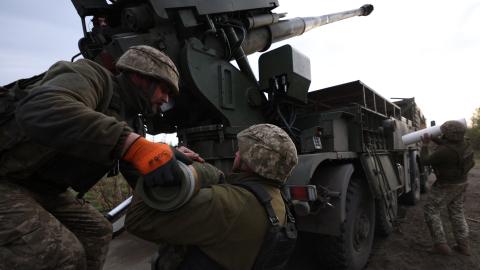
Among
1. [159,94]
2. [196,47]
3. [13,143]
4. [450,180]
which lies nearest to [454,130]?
[450,180]

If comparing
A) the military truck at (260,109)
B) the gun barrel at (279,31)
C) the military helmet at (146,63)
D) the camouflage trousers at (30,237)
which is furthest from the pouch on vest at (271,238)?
the gun barrel at (279,31)

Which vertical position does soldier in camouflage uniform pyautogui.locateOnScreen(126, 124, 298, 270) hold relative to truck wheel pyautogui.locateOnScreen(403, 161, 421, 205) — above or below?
above

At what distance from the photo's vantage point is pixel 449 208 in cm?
455

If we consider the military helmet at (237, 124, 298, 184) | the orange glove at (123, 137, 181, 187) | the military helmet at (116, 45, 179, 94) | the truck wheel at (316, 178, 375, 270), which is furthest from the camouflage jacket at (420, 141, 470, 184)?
the orange glove at (123, 137, 181, 187)

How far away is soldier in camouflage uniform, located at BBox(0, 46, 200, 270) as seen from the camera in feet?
3.94

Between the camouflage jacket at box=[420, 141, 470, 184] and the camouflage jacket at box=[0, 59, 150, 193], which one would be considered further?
the camouflage jacket at box=[420, 141, 470, 184]

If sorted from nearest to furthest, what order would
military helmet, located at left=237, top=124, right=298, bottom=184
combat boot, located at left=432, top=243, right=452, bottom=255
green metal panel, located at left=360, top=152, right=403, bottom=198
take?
1. military helmet, located at left=237, top=124, right=298, bottom=184
2. green metal panel, located at left=360, top=152, right=403, bottom=198
3. combat boot, located at left=432, top=243, right=452, bottom=255

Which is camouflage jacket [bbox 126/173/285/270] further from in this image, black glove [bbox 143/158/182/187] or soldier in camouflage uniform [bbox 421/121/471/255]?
soldier in camouflage uniform [bbox 421/121/471/255]

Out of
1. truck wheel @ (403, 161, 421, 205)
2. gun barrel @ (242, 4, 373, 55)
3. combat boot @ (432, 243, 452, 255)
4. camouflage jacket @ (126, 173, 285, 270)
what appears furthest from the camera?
truck wheel @ (403, 161, 421, 205)

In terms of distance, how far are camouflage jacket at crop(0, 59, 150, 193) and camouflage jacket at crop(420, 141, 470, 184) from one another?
4.14 metres

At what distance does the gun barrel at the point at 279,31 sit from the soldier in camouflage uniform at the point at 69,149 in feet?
8.90

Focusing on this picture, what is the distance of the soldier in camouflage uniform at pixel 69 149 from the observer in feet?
3.94

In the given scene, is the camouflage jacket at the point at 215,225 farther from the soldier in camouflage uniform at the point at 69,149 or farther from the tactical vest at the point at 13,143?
the tactical vest at the point at 13,143

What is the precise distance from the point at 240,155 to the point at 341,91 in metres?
3.15
